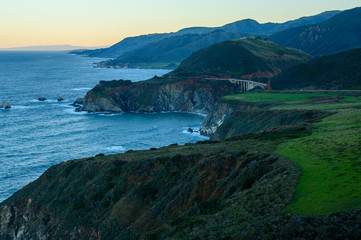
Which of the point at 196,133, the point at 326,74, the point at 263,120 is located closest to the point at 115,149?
the point at 196,133

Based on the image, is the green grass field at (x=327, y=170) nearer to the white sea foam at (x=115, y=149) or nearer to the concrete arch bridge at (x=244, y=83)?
the white sea foam at (x=115, y=149)

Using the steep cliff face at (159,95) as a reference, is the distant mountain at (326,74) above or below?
above

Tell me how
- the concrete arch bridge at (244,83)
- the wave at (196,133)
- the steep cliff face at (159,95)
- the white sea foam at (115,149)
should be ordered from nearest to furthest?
the white sea foam at (115,149) < the wave at (196,133) < the steep cliff face at (159,95) < the concrete arch bridge at (244,83)

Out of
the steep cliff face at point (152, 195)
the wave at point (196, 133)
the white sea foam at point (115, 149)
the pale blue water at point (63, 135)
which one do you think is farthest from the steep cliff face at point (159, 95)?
the steep cliff face at point (152, 195)

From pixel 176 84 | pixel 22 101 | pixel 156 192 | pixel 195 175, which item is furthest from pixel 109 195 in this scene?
pixel 22 101

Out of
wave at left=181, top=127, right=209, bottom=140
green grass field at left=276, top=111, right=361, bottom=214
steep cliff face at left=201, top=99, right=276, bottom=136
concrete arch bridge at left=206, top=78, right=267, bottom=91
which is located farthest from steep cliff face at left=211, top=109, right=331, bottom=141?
concrete arch bridge at left=206, top=78, right=267, bottom=91

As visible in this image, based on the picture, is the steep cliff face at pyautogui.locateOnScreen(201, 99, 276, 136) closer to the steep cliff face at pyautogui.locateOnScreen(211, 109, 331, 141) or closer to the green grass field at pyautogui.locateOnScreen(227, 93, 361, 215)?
the steep cliff face at pyautogui.locateOnScreen(211, 109, 331, 141)
